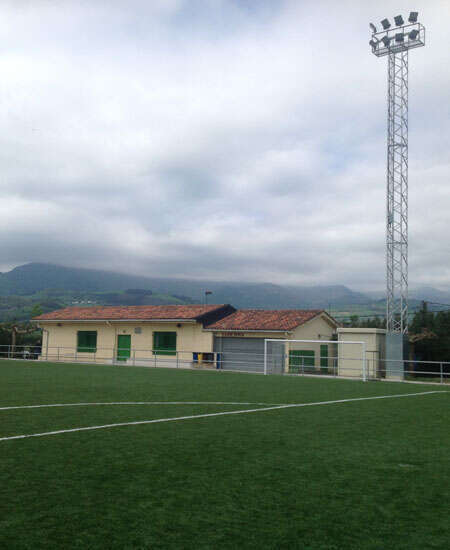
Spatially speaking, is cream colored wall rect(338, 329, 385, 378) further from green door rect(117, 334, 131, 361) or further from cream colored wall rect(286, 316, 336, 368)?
green door rect(117, 334, 131, 361)

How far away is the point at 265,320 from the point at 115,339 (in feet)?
35.0

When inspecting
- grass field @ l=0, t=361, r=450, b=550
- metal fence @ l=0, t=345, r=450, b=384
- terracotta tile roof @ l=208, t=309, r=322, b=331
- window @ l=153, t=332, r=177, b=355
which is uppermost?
terracotta tile roof @ l=208, t=309, r=322, b=331

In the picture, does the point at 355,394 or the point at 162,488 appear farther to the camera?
the point at 355,394

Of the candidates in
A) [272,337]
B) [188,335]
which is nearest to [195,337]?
[188,335]

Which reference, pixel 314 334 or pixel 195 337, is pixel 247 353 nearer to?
pixel 195 337

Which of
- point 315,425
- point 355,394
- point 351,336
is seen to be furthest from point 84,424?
point 351,336

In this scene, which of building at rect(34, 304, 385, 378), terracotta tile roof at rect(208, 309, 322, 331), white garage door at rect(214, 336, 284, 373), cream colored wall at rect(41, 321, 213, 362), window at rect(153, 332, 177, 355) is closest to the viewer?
white garage door at rect(214, 336, 284, 373)

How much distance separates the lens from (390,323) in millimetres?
28094

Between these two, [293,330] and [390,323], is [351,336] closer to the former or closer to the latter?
[390,323]

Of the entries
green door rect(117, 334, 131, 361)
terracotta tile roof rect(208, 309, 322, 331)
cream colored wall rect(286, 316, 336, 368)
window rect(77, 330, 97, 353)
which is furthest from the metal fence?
terracotta tile roof rect(208, 309, 322, 331)

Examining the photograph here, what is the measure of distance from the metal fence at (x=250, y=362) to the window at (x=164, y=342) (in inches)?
13.3

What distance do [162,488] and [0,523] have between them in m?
1.58

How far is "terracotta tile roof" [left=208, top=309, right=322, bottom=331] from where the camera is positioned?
33688 mm

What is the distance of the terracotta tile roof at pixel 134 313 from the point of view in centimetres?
3657
